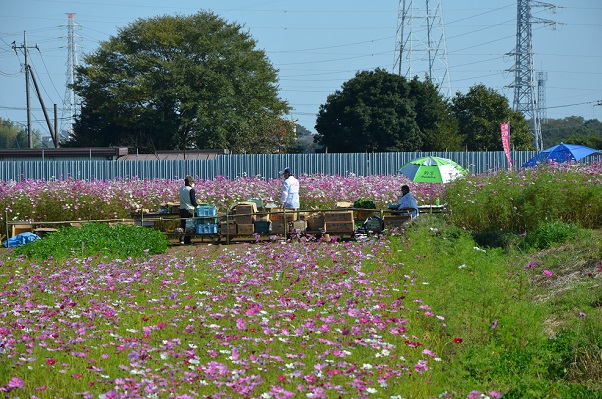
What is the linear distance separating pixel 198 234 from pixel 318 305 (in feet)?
31.2

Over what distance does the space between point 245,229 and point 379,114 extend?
34415 millimetres

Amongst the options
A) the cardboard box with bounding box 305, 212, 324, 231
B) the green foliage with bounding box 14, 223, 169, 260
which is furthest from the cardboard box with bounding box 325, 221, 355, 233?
the green foliage with bounding box 14, 223, 169, 260

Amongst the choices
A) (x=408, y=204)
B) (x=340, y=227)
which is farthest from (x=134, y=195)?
(x=408, y=204)

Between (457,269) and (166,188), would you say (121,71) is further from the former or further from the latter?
(457,269)

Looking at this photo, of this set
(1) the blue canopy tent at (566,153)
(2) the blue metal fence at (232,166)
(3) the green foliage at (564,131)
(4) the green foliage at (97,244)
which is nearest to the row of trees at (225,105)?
(2) the blue metal fence at (232,166)

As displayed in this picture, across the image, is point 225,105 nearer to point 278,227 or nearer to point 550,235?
point 278,227

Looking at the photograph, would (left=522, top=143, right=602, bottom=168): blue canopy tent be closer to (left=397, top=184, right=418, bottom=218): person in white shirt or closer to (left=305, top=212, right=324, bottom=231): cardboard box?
(left=397, top=184, right=418, bottom=218): person in white shirt

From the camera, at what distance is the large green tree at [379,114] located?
168 feet

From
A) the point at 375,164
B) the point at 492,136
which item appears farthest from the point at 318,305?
the point at 492,136

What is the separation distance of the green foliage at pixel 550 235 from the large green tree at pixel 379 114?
36.4 metres

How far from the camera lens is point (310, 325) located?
289 inches

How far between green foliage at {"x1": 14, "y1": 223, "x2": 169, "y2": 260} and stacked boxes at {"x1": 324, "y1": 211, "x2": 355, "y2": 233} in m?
3.40

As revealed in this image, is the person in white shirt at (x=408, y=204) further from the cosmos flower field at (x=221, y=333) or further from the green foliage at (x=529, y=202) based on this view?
the cosmos flower field at (x=221, y=333)

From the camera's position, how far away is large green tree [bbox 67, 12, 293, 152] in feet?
179
